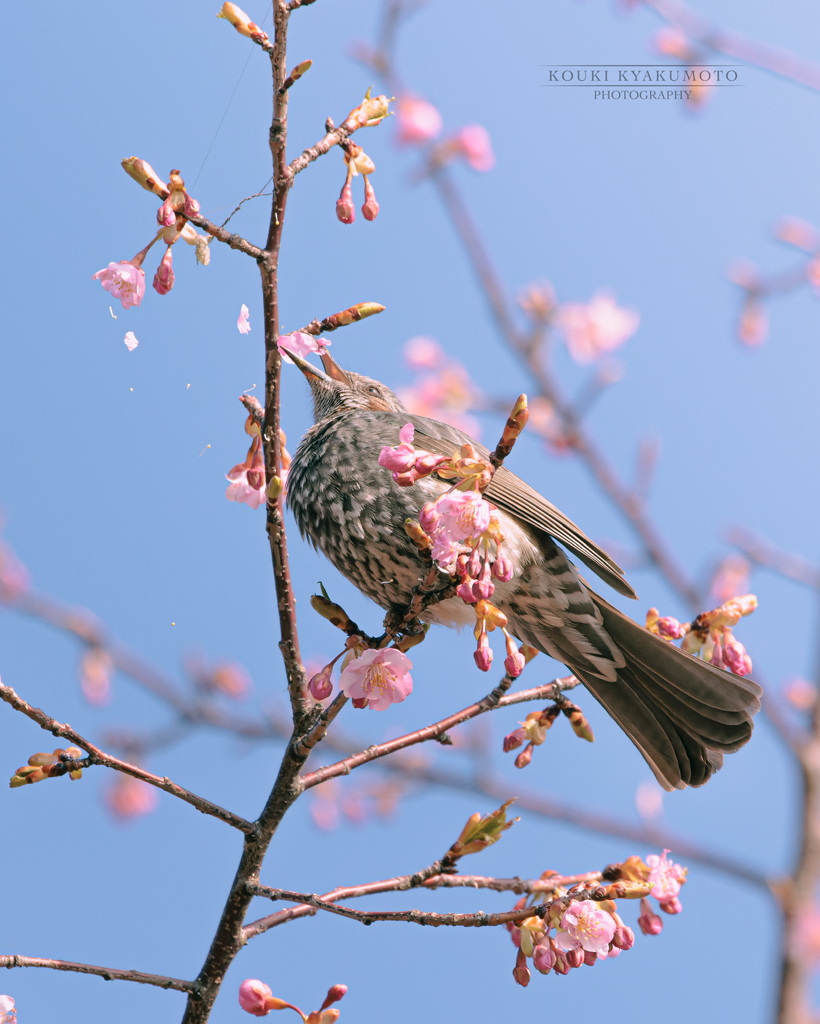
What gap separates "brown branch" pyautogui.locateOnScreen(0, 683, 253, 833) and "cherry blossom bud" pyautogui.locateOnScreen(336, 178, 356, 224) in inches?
46.2

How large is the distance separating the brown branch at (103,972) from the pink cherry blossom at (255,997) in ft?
0.41

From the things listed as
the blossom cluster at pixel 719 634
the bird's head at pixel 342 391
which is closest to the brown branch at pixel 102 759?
the blossom cluster at pixel 719 634

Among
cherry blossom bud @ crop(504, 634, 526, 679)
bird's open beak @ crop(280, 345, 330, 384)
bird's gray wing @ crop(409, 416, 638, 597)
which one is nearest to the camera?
cherry blossom bud @ crop(504, 634, 526, 679)

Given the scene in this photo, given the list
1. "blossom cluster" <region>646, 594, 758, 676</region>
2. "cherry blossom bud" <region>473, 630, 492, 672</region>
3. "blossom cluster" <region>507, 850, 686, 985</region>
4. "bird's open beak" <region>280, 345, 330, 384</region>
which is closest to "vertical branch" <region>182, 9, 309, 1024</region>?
"cherry blossom bud" <region>473, 630, 492, 672</region>

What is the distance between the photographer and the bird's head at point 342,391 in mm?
3939

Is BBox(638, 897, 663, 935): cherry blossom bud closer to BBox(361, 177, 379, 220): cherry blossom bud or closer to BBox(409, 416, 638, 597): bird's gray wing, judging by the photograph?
BBox(409, 416, 638, 597): bird's gray wing

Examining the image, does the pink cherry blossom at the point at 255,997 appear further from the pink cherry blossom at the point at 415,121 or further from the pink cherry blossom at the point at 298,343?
the pink cherry blossom at the point at 415,121

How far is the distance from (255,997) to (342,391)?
2609 mm

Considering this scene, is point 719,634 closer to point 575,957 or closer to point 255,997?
point 575,957

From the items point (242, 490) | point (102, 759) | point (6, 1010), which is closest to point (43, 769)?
point (102, 759)

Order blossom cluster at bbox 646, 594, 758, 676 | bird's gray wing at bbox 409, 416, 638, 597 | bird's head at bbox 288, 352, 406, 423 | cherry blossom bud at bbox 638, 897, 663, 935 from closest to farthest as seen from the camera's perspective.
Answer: cherry blossom bud at bbox 638, 897, 663, 935 → blossom cluster at bbox 646, 594, 758, 676 → bird's gray wing at bbox 409, 416, 638, 597 → bird's head at bbox 288, 352, 406, 423

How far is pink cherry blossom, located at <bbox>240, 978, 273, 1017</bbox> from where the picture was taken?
1847 millimetres

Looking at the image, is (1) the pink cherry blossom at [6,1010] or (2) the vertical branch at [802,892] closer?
(1) the pink cherry blossom at [6,1010]

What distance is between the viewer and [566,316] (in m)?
5.43
